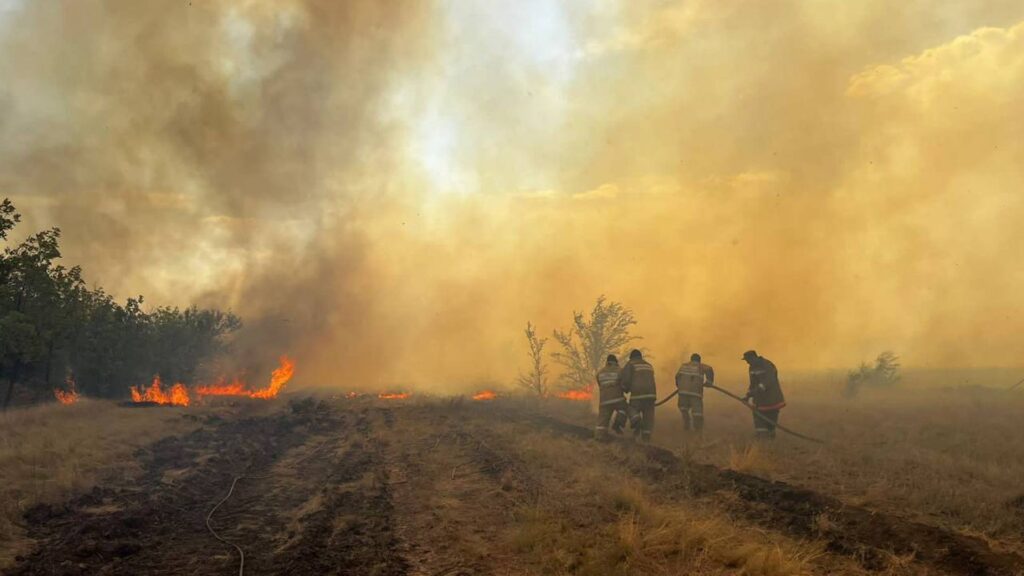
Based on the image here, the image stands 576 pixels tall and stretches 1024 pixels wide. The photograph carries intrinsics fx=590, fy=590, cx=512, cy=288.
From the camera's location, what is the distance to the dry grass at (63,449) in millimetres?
9180

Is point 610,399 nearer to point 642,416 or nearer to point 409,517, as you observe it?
point 642,416

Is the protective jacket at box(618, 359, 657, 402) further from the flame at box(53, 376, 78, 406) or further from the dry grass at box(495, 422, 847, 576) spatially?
the flame at box(53, 376, 78, 406)

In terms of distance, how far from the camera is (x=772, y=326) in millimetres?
51812

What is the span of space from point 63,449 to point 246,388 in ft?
78.6

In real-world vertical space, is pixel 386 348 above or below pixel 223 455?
above

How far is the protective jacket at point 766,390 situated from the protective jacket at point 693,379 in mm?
1434

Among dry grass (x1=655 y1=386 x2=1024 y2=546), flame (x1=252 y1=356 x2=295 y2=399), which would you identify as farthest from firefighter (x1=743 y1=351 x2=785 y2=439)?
flame (x1=252 y1=356 x2=295 y2=399)

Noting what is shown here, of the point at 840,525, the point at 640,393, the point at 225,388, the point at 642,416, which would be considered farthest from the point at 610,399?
the point at 225,388

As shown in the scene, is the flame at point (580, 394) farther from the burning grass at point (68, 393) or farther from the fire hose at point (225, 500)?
the burning grass at point (68, 393)

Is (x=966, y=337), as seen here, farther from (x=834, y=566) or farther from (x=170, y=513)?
(x=170, y=513)

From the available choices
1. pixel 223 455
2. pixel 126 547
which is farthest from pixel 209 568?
pixel 223 455

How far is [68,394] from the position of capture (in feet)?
83.0

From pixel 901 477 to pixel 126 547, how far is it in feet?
36.7

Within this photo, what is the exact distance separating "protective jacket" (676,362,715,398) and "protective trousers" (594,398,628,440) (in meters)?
1.80
